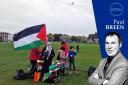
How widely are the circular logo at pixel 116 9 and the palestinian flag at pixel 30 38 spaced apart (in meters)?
8.95

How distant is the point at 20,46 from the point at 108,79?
10850mm

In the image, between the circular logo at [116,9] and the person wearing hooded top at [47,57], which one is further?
the person wearing hooded top at [47,57]

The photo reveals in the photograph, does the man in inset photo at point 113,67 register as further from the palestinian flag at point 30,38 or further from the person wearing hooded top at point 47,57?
the person wearing hooded top at point 47,57

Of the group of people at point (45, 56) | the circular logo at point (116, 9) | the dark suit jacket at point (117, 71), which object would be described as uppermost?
the circular logo at point (116, 9)

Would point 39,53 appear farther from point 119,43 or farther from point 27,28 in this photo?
point 119,43

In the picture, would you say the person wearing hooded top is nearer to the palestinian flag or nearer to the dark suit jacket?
the palestinian flag

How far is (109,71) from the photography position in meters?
3.97

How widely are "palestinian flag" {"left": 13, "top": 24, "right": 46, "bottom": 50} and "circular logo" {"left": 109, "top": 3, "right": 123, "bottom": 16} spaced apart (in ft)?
29.4

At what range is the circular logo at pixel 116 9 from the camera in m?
5.76

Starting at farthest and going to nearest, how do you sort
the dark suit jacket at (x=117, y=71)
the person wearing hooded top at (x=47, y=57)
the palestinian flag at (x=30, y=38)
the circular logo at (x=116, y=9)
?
the person wearing hooded top at (x=47, y=57) → the palestinian flag at (x=30, y=38) → the circular logo at (x=116, y=9) → the dark suit jacket at (x=117, y=71)

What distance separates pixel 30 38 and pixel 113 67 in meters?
11.6

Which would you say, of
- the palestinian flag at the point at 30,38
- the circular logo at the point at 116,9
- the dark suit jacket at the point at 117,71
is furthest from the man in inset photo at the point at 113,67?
the palestinian flag at the point at 30,38

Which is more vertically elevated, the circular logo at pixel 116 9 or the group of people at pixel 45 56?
the circular logo at pixel 116 9

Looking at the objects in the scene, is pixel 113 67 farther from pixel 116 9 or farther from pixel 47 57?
pixel 47 57
